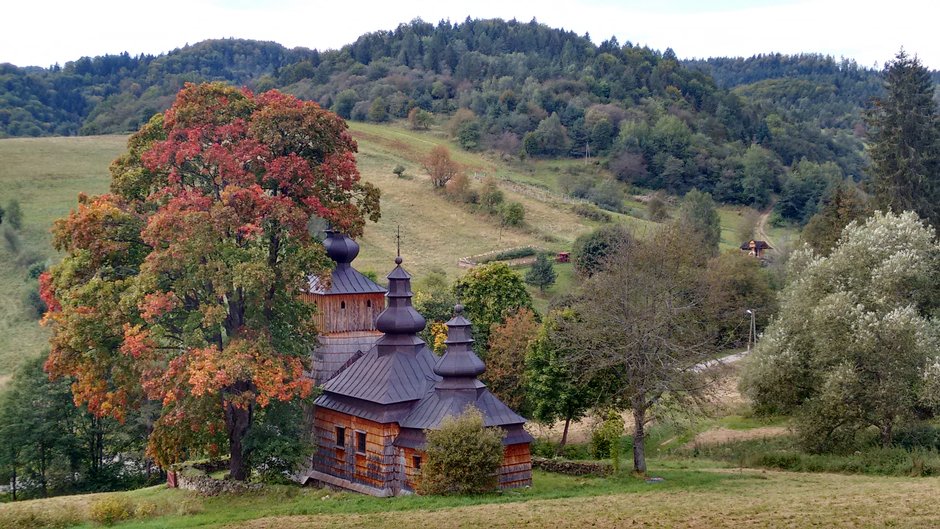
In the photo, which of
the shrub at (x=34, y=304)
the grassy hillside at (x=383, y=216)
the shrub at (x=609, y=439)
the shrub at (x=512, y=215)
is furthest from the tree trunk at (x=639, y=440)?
the shrub at (x=512, y=215)

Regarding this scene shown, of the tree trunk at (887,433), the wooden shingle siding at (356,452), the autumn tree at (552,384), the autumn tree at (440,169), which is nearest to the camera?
the wooden shingle siding at (356,452)

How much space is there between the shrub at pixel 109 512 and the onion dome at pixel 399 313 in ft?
30.9

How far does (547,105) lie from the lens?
14212cm

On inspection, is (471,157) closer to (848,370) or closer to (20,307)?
(20,307)

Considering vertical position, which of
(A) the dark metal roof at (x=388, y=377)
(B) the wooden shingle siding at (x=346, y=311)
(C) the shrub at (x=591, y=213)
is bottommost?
(A) the dark metal roof at (x=388, y=377)

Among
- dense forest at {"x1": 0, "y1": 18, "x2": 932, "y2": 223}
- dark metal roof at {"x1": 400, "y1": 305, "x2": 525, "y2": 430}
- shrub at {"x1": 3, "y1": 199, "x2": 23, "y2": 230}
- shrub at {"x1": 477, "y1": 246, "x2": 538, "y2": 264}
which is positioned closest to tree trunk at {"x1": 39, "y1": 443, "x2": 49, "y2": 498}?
dark metal roof at {"x1": 400, "y1": 305, "x2": 525, "y2": 430}

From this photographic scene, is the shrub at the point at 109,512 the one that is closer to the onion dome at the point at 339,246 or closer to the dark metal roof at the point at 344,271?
the dark metal roof at the point at 344,271

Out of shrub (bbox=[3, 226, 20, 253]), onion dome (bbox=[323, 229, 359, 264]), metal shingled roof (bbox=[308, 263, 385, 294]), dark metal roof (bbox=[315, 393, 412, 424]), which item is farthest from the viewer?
shrub (bbox=[3, 226, 20, 253])

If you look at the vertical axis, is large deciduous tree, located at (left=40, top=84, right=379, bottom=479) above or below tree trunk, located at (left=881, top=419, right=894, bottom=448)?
above

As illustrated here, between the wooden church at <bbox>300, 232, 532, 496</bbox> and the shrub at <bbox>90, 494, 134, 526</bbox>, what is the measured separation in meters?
7.05

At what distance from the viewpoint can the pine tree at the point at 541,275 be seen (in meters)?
62.2

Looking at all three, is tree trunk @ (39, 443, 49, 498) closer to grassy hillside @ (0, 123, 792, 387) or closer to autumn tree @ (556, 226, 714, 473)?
grassy hillside @ (0, 123, 792, 387)

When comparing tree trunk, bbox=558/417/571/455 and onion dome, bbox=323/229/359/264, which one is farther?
tree trunk, bbox=558/417/571/455

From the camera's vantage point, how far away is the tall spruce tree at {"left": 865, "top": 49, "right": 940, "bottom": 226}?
46500mm
